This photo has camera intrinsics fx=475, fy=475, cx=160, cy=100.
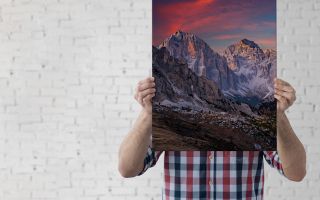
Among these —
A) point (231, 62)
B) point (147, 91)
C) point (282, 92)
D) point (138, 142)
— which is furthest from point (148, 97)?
point (282, 92)

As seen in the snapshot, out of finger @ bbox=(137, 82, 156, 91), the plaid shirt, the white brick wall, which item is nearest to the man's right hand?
finger @ bbox=(137, 82, 156, 91)

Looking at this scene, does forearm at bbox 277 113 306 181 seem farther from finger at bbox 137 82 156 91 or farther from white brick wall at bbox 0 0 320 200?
white brick wall at bbox 0 0 320 200

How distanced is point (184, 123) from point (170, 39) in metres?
0.23

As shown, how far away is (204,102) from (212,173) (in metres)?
0.23

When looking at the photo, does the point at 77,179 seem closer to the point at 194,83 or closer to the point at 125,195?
the point at 125,195

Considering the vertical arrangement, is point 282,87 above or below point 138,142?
above

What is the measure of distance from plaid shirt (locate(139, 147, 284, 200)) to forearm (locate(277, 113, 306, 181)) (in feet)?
0.13

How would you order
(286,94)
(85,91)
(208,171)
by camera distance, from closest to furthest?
(286,94), (208,171), (85,91)

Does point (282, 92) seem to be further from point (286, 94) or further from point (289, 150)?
point (289, 150)

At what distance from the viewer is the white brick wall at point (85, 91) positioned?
278 centimetres

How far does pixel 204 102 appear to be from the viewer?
4.15 feet

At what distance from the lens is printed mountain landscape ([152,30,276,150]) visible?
1243mm

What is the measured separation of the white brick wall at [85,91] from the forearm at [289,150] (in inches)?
58.3

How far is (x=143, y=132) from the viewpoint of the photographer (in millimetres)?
1312
